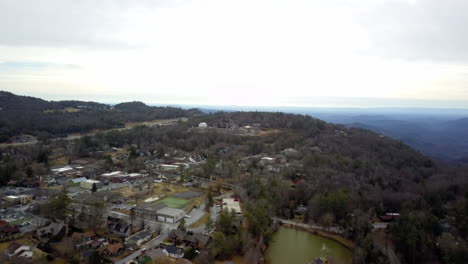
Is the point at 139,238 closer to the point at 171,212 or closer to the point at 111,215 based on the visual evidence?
the point at 171,212

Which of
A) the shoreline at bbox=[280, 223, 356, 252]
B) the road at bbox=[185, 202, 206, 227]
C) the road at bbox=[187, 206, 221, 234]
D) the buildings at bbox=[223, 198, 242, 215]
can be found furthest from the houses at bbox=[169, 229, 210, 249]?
the shoreline at bbox=[280, 223, 356, 252]

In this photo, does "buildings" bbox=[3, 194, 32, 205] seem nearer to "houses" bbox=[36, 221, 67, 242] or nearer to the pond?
"houses" bbox=[36, 221, 67, 242]

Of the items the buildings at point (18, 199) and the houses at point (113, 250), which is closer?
the houses at point (113, 250)

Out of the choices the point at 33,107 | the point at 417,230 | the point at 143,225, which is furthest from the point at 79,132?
the point at 417,230

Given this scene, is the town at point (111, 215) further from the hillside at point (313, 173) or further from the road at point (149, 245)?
the hillside at point (313, 173)

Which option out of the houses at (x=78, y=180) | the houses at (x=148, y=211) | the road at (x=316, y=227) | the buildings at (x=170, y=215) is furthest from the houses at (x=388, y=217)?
the houses at (x=78, y=180)

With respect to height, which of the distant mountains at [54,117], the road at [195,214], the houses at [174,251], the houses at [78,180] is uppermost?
the distant mountains at [54,117]
